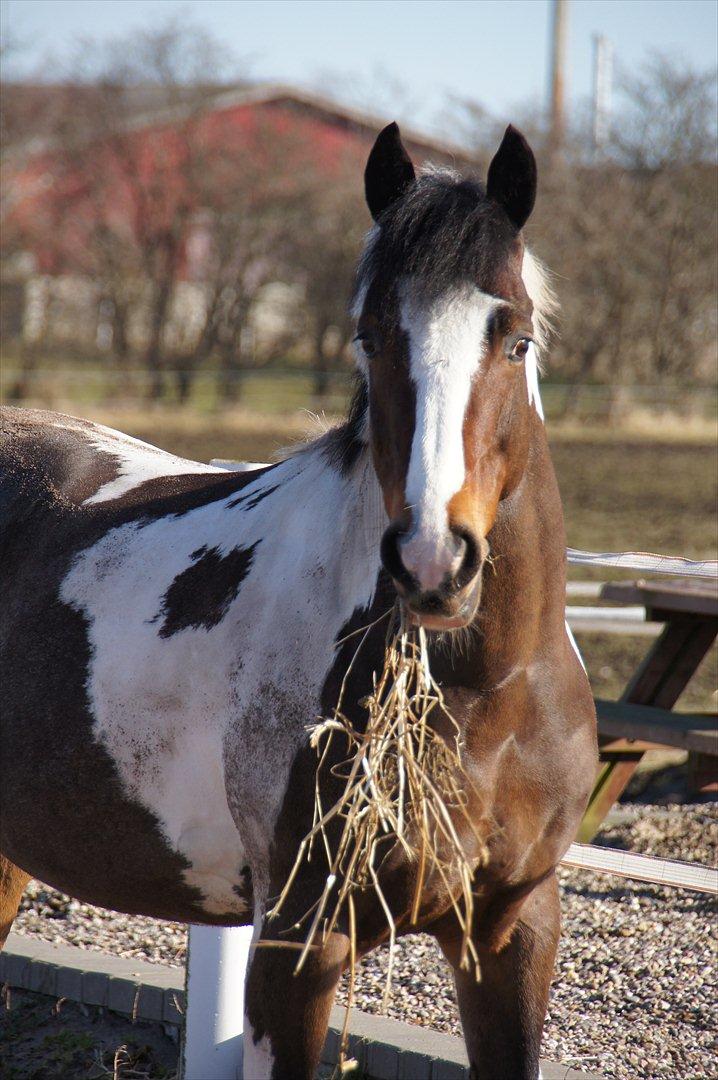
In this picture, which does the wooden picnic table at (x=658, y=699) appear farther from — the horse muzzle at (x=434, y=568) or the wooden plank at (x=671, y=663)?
the horse muzzle at (x=434, y=568)

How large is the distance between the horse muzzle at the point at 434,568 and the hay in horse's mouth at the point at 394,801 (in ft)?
0.56

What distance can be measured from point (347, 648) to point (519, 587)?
35 centimetres

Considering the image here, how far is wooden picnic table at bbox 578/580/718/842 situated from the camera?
4.51 m

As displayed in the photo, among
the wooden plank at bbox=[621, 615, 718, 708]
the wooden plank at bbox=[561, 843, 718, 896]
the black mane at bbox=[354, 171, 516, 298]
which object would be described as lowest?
the wooden plank at bbox=[561, 843, 718, 896]

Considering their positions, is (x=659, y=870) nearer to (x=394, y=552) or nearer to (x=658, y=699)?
(x=658, y=699)

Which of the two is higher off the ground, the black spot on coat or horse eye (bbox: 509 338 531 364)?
horse eye (bbox: 509 338 531 364)

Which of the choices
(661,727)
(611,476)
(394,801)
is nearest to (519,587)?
(394,801)

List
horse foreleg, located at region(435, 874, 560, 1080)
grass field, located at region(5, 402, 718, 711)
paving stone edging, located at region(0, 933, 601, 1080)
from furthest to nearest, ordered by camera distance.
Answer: grass field, located at region(5, 402, 718, 711)
paving stone edging, located at region(0, 933, 601, 1080)
horse foreleg, located at region(435, 874, 560, 1080)

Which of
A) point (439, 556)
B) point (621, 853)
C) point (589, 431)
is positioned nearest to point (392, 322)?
point (439, 556)

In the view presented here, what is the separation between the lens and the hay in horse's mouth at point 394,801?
80.9 inches

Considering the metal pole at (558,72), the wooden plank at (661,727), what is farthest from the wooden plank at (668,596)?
the metal pole at (558,72)

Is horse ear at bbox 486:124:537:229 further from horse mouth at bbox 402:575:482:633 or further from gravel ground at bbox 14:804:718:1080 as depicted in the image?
gravel ground at bbox 14:804:718:1080

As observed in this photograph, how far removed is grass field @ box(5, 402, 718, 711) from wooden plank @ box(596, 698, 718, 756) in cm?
76

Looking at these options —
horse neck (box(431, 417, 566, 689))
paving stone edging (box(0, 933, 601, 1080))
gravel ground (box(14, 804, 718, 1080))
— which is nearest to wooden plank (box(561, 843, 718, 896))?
gravel ground (box(14, 804, 718, 1080))
